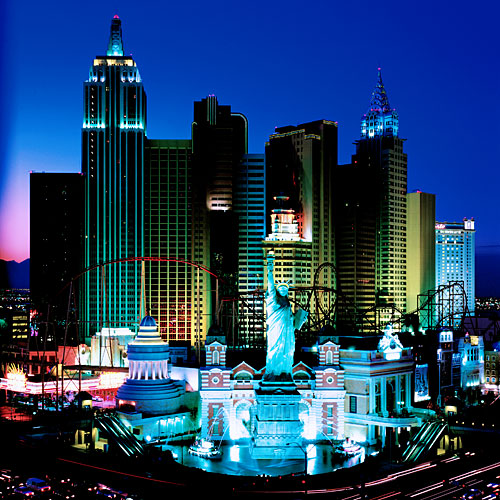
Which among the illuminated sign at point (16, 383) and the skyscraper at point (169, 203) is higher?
the skyscraper at point (169, 203)

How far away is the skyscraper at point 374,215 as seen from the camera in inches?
4712

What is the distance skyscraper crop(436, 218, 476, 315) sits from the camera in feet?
481

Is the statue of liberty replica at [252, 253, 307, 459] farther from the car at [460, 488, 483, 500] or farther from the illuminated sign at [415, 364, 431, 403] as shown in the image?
the illuminated sign at [415, 364, 431, 403]

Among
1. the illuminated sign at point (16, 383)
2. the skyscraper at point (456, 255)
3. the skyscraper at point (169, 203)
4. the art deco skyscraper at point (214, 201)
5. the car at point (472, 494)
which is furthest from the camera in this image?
the skyscraper at point (456, 255)

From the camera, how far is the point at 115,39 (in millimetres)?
105438

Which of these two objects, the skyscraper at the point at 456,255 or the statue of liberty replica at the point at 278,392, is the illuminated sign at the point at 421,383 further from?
the skyscraper at the point at 456,255

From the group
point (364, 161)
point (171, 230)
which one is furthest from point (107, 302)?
point (364, 161)

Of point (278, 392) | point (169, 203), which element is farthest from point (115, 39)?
point (278, 392)

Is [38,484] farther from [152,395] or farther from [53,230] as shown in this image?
[53,230]

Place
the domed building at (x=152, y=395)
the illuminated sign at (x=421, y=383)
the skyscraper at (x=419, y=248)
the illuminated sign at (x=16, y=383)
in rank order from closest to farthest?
the domed building at (x=152, y=395) < the illuminated sign at (x=421, y=383) < the illuminated sign at (x=16, y=383) < the skyscraper at (x=419, y=248)

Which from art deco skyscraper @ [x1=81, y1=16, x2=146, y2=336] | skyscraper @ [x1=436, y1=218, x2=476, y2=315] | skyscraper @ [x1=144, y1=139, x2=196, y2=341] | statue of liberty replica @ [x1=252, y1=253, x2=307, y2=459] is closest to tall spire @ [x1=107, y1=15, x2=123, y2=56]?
art deco skyscraper @ [x1=81, y1=16, x2=146, y2=336]

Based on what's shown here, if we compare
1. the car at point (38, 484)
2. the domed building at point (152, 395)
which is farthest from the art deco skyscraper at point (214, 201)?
the car at point (38, 484)

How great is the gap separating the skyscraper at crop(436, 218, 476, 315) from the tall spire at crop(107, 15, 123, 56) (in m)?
72.8

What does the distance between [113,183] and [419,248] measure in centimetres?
5171
